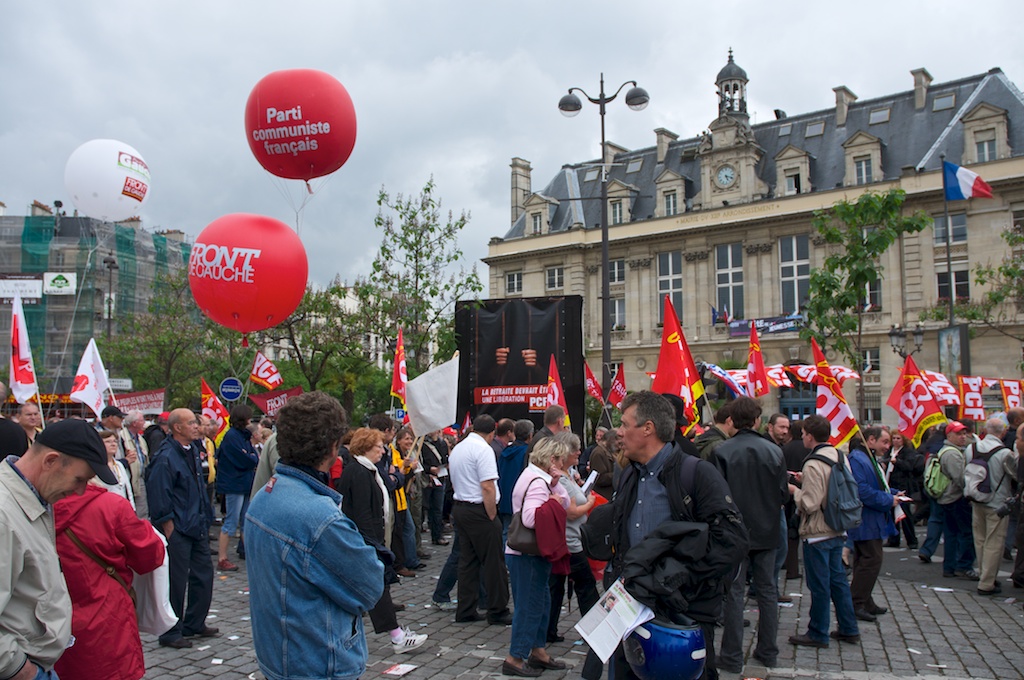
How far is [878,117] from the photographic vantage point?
4525 cm

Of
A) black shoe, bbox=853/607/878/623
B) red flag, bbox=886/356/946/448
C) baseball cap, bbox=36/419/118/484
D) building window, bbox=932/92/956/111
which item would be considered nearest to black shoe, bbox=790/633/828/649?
black shoe, bbox=853/607/878/623

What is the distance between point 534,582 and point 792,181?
144 ft

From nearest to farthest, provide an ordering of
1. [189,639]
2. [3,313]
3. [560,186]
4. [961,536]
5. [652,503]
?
[652,503]
[189,639]
[961,536]
[3,313]
[560,186]

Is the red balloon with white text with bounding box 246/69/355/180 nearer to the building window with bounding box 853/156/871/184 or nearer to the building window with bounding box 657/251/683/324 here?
the building window with bounding box 853/156/871/184

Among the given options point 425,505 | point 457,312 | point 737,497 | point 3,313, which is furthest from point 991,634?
point 3,313

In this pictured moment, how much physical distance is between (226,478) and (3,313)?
5002cm

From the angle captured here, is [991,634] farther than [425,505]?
No

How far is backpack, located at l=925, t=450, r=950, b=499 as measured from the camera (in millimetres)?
10008

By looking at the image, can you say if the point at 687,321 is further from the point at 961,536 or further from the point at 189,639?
the point at 189,639

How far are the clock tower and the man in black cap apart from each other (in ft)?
152

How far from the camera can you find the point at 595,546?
15.4ft

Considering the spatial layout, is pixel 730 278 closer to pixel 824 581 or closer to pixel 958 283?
pixel 958 283

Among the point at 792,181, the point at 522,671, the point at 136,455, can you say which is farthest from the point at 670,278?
the point at 522,671

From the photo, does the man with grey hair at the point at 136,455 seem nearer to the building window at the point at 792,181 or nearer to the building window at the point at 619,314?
the building window at the point at 619,314
